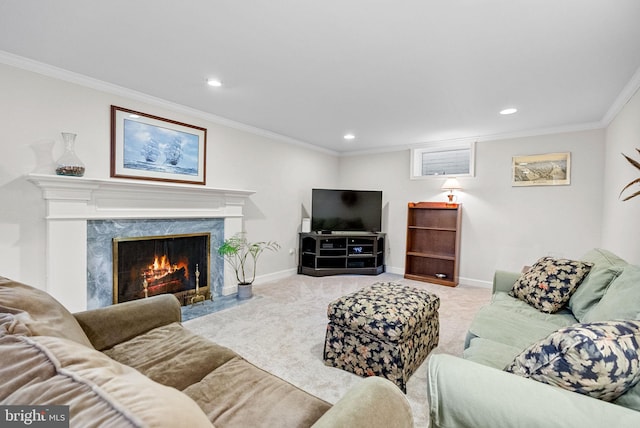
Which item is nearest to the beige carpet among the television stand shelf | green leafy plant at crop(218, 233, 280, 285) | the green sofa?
green leafy plant at crop(218, 233, 280, 285)

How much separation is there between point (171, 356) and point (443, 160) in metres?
4.88

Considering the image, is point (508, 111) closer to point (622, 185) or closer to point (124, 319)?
point (622, 185)

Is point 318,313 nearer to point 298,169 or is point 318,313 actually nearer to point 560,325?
point 560,325

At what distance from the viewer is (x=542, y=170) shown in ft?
13.3

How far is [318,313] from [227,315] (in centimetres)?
101

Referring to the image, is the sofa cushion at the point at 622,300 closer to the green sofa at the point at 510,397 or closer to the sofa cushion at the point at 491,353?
the green sofa at the point at 510,397

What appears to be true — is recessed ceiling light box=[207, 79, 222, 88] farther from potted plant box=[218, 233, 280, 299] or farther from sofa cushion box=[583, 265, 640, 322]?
sofa cushion box=[583, 265, 640, 322]

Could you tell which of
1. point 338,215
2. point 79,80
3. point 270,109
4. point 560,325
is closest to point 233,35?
point 270,109

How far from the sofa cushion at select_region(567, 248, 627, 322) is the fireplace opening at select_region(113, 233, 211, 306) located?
367cm

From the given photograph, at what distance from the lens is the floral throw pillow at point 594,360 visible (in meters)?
0.91

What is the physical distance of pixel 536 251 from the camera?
4125 millimetres

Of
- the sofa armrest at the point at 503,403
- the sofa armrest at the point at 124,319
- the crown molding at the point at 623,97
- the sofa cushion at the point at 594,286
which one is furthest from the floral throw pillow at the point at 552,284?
the sofa armrest at the point at 124,319

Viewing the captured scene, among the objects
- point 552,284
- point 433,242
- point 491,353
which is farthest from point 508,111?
point 491,353

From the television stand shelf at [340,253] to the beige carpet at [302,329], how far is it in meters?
0.53
